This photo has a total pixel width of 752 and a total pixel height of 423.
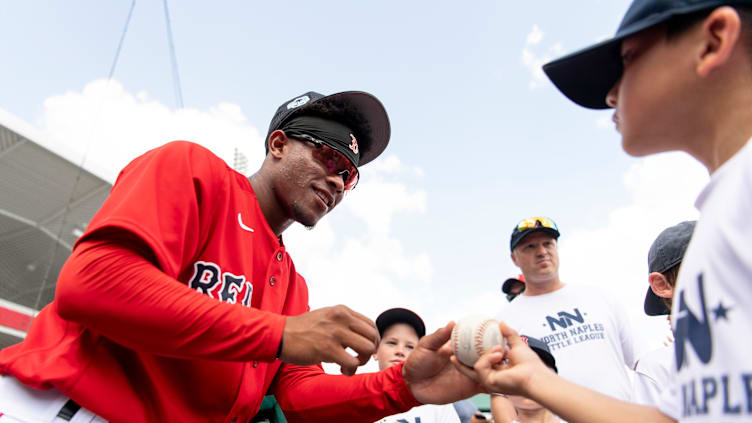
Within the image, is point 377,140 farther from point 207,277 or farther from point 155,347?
point 155,347

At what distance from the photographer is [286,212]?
257 centimetres

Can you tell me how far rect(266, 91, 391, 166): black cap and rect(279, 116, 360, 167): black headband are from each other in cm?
4

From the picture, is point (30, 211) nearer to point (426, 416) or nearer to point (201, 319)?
point (426, 416)

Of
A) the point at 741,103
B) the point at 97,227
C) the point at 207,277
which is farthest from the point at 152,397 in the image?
the point at 741,103

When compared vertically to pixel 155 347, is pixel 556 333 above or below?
above

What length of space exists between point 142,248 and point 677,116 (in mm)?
1698

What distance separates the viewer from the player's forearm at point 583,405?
136 centimetres

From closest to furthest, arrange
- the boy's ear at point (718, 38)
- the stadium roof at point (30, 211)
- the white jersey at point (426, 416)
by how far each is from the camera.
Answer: the boy's ear at point (718, 38) → the white jersey at point (426, 416) → the stadium roof at point (30, 211)

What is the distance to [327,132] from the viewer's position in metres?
2.59

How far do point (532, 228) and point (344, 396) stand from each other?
306cm

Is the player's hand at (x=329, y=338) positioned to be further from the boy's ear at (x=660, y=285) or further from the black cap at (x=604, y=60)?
the boy's ear at (x=660, y=285)

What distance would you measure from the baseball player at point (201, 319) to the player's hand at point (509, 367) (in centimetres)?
37

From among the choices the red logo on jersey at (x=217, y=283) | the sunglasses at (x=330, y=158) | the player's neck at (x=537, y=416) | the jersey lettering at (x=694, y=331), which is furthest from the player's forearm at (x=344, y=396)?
the player's neck at (x=537, y=416)

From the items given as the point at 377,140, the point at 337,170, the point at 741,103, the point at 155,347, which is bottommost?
the point at 155,347
